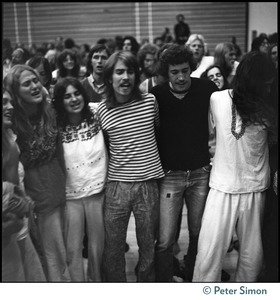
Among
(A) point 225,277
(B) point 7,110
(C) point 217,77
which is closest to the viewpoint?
(B) point 7,110

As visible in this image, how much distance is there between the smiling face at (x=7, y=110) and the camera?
168 cm

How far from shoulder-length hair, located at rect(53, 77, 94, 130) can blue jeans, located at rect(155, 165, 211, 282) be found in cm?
46

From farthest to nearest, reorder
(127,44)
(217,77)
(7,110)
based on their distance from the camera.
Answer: (127,44) → (217,77) → (7,110)

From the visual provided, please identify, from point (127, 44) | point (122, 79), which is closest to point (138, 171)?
point (122, 79)

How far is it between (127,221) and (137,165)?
0.30 metres

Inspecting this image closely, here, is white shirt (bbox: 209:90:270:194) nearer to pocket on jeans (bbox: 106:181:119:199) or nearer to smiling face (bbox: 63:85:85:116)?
pocket on jeans (bbox: 106:181:119:199)

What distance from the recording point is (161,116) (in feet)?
5.95

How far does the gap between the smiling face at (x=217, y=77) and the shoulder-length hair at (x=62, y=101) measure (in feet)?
2.09

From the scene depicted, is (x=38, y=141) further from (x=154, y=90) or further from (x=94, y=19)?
(x=94, y=19)

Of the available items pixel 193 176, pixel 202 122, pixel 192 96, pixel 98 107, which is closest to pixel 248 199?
pixel 193 176

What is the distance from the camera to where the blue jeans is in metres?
1.87

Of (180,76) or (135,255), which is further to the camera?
(135,255)

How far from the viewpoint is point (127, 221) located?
6.17 feet

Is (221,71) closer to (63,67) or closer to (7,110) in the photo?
(63,67)
